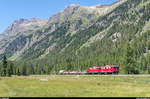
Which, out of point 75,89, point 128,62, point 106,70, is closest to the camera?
point 75,89

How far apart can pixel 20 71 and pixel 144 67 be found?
126781 millimetres

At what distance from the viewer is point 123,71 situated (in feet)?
314

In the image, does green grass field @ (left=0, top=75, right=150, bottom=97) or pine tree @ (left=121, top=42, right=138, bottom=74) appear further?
pine tree @ (left=121, top=42, right=138, bottom=74)

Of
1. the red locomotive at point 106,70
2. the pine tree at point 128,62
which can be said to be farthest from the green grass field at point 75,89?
the red locomotive at point 106,70

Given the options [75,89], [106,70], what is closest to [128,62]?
[106,70]

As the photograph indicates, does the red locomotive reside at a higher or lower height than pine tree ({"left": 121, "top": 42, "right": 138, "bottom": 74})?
lower

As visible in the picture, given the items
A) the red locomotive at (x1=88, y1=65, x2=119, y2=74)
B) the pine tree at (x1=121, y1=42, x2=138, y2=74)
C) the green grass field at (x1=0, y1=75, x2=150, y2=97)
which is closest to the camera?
the green grass field at (x1=0, y1=75, x2=150, y2=97)

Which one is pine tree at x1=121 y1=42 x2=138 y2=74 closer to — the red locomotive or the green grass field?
the red locomotive

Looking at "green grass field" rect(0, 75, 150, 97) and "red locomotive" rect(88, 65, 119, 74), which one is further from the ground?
"green grass field" rect(0, 75, 150, 97)

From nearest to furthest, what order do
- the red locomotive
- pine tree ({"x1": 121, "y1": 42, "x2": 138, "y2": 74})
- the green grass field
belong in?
the green grass field < pine tree ({"x1": 121, "y1": 42, "x2": 138, "y2": 74}) < the red locomotive

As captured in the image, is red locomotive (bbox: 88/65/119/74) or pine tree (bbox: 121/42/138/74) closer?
pine tree (bbox: 121/42/138/74)

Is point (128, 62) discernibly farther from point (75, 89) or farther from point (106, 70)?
point (75, 89)

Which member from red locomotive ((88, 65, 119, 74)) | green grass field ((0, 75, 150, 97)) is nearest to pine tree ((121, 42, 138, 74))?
red locomotive ((88, 65, 119, 74))

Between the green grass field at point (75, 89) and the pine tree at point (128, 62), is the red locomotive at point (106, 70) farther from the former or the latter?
the green grass field at point (75, 89)
